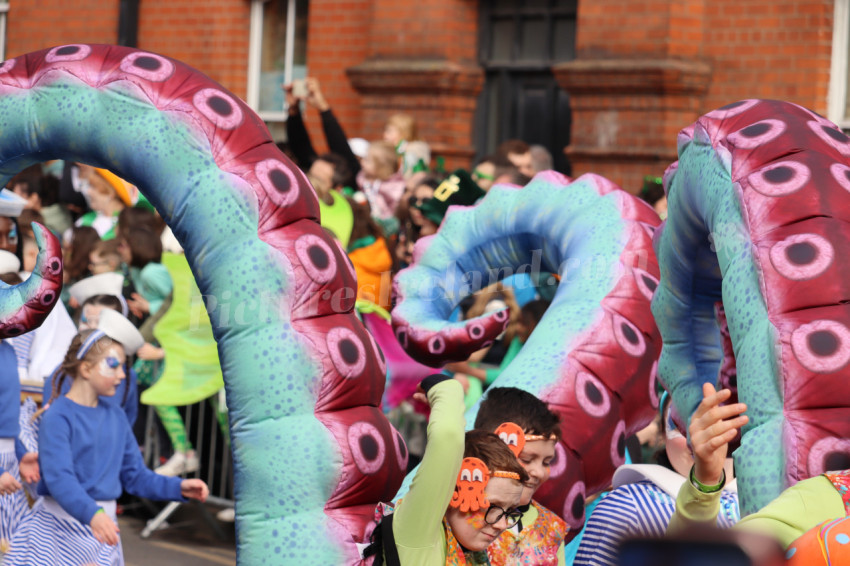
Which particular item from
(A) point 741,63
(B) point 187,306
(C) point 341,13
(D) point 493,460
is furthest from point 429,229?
(C) point 341,13

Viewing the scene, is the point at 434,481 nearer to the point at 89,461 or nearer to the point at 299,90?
the point at 89,461

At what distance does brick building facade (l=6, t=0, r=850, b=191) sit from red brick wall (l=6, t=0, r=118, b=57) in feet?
0.05

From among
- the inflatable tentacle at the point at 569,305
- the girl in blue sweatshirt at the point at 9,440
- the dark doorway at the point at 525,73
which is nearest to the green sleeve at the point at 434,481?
the inflatable tentacle at the point at 569,305

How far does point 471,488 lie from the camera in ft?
10.5

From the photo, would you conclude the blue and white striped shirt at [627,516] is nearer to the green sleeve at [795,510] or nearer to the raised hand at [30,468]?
the green sleeve at [795,510]

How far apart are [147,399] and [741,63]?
494cm

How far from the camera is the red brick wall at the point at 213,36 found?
41.1 ft

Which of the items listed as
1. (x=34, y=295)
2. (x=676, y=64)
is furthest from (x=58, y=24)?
(x=34, y=295)

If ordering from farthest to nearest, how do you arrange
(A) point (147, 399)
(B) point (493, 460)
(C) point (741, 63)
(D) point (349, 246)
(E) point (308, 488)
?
(C) point (741, 63), (D) point (349, 246), (A) point (147, 399), (E) point (308, 488), (B) point (493, 460)

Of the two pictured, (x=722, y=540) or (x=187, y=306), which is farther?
(x=187, y=306)

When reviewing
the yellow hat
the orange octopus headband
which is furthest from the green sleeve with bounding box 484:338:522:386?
the orange octopus headband

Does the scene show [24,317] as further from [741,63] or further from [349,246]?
[741,63]

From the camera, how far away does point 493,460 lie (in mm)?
3299

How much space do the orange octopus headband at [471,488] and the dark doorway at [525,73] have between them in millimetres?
7739
